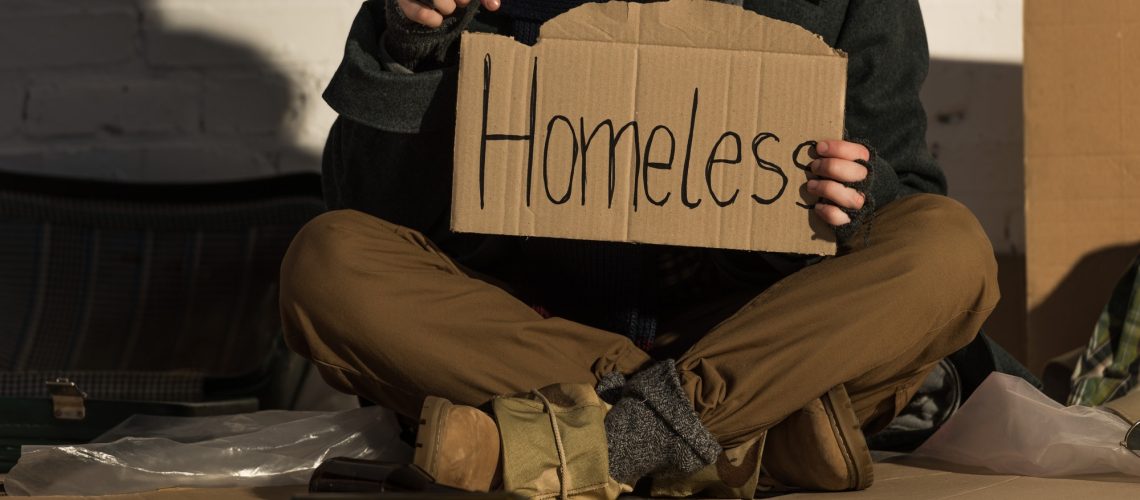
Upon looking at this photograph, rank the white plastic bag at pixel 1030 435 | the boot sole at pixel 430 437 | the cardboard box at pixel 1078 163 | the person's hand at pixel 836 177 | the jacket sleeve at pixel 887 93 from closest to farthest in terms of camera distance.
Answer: the boot sole at pixel 430 437
the person's hand at pixel 836 177
the white plastic bag at pixel 1030 435
the jacket sleeve at pixel 887 93
the cardboard box at pixel 1078 163

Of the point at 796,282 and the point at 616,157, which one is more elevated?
the point at 616,157

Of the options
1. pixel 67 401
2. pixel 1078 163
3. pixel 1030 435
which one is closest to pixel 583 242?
pixel 1030 435

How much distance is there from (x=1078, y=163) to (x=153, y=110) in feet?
4.35

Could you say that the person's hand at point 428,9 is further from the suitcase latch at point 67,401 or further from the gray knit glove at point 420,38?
the suitcase latch at point 67,401

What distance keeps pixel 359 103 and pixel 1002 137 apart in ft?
3.26

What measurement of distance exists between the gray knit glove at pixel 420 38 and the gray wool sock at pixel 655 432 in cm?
37

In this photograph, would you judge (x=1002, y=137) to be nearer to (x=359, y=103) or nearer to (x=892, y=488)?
(x=892, y=488)

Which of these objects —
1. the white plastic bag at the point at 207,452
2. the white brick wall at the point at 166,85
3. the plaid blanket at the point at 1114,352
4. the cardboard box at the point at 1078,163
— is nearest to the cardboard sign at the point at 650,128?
the white plastic bag at the point at 207,452

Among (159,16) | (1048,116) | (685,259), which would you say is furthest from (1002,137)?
(159,16)

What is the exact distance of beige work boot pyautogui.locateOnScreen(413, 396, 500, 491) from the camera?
39.0 inches

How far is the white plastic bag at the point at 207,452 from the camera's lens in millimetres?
1140

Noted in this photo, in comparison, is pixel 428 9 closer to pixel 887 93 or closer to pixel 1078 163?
pixel 887 93

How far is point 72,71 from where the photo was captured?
Result: 2.02 meters

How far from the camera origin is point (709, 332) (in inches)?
45.3
